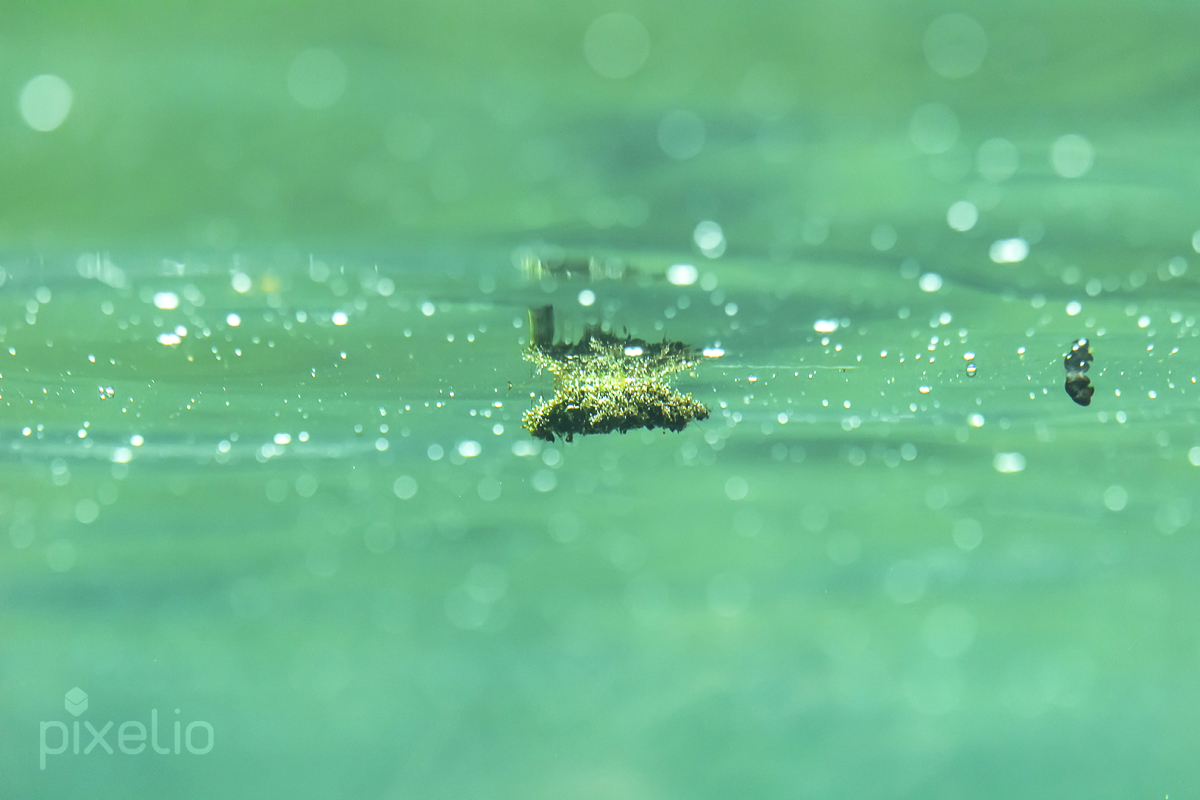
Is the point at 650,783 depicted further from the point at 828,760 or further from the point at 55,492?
the point at 55,492

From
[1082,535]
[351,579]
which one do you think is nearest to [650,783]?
[351,579]

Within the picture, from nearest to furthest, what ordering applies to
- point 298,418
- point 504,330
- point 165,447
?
1. point 504,330
2. point 298,418
3. point 165,447
